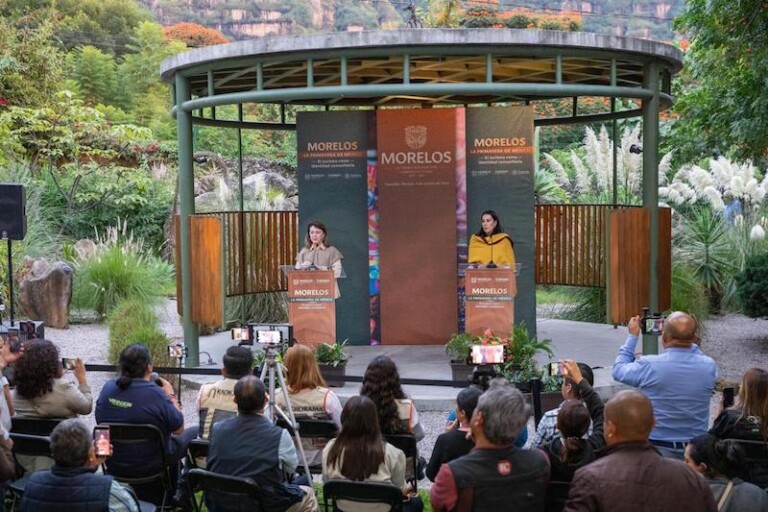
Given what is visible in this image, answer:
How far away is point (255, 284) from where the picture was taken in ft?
47.4

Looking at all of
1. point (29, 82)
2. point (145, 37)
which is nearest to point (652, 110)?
point (29, 82)

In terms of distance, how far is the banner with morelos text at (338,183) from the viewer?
13.6m

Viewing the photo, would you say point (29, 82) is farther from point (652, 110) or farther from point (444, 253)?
point (652, 110)

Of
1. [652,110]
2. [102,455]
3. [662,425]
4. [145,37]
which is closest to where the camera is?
[102,455]

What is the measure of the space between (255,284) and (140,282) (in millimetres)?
3476

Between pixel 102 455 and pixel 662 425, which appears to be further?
pixel 662 425

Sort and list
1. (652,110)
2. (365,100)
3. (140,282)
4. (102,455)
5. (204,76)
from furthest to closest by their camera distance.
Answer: (140,282) → (365,100) → (204,76) → (652,110) → (102,455)

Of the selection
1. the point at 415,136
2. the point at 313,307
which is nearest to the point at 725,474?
the point at 313,307

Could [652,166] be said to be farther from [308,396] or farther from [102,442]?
[102,442]

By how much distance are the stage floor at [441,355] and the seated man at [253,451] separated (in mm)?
4840

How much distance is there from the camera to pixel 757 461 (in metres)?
5.58

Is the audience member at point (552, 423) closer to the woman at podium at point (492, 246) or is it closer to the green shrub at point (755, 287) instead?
the woman at podium at point (492, 246)

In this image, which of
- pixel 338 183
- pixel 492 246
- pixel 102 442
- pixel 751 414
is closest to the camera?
pixel 102 442

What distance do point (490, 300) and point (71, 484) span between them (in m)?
7.33
